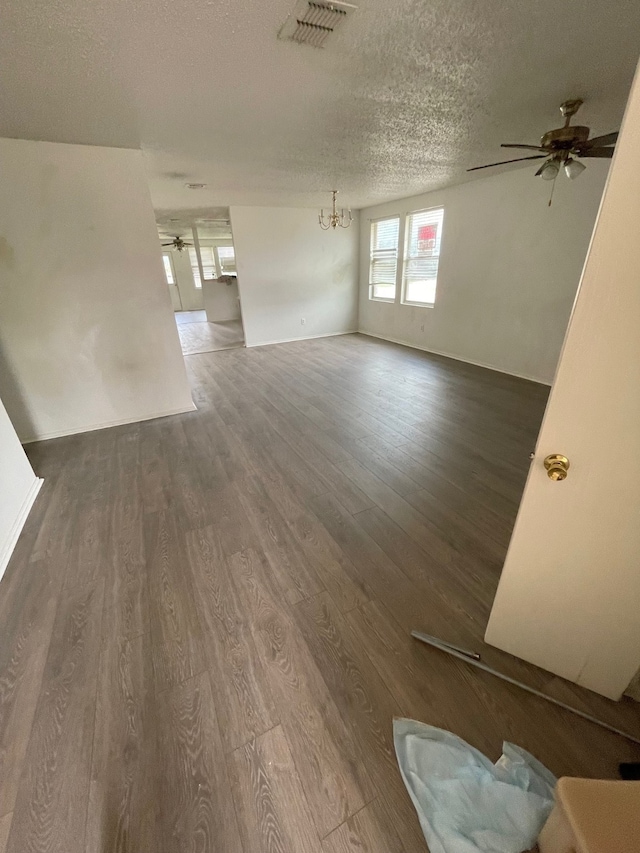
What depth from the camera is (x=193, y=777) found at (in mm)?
1059

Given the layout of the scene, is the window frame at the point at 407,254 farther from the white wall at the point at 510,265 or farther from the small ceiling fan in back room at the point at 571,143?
the small ceiling fan in back room at the point at 571,143

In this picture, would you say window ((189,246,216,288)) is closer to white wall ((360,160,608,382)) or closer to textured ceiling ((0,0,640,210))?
white wall ((360,160,608,382))

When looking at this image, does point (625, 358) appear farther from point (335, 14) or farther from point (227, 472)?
point (227, 472)

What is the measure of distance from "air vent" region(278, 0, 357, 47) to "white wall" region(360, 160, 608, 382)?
3.30 meters

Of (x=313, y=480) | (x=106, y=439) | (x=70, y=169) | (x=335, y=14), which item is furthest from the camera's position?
(x=106, y=439)

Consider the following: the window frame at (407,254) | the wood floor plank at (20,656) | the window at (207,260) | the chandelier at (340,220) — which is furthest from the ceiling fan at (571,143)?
the window at (207,260)

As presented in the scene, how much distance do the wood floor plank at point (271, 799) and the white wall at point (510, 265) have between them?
179 inches

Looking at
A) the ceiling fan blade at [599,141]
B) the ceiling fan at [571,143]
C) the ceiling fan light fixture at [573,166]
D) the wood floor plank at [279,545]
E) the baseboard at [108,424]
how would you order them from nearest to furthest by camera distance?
the wood floor plank at [279,545]
the ceiling fan blade at [599,141]
the ceiling fan at [571,143]
the ceiling fan light fixture at [573,166]
the baseboard at [108,424]

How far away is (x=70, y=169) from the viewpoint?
9.07ft

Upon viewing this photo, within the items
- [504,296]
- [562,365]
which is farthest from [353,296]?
[562,365]

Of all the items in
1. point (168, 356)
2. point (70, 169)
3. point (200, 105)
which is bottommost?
point (168, 356)

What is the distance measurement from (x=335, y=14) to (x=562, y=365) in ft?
Result: 5.87

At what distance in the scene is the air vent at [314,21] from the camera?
1382 millimetres

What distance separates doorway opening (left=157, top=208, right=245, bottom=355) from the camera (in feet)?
23.8
